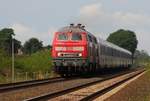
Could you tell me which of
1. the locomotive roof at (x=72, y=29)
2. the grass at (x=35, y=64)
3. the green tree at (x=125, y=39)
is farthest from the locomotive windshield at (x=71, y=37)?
the green tree at (x=125, y=39)

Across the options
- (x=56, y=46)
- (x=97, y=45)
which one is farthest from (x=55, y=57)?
(x=97, y=45)

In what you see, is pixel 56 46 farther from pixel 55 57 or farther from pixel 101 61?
pixel 101 61

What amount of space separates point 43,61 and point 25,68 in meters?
2.47

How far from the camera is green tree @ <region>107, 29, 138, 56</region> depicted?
159 metres

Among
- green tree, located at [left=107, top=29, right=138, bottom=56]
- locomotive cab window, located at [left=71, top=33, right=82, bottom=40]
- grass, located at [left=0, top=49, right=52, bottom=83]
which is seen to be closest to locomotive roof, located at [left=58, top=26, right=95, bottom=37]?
locomotive cab window, located at [left=71, top=33, right=82, bottom=40]

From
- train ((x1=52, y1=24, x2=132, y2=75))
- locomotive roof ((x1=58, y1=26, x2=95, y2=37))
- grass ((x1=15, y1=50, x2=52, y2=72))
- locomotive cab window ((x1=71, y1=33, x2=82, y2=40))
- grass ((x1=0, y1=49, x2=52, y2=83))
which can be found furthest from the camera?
grass ((x1=15, y1=50, x2=52, y2=72))

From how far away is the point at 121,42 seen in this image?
162125 mm

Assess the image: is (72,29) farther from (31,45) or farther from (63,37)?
(31,45)

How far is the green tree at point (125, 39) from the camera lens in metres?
159

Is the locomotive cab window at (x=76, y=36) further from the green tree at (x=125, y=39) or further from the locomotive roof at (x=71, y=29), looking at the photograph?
the green tree at (x=125, y=39)

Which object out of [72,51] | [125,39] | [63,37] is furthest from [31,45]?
[72,51]

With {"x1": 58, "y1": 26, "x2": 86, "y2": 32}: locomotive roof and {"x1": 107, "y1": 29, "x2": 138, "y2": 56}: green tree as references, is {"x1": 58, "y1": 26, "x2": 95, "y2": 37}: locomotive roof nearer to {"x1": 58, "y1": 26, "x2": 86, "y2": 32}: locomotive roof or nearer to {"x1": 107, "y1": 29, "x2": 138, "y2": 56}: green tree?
{"x1": 58, "y1": 26, "x2": 86, "y2": 32}: locomotive roof

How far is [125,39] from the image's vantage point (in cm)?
16088

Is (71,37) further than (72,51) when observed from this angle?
Yes
